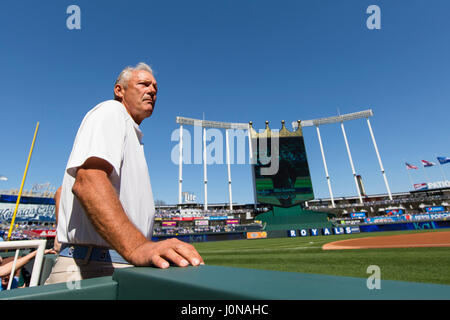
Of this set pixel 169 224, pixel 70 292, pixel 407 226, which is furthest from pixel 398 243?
pixel 169 224

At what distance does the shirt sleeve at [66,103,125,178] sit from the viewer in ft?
3.91

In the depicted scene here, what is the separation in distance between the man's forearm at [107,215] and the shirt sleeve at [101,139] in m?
0.12

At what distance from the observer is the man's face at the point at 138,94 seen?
6.24ft

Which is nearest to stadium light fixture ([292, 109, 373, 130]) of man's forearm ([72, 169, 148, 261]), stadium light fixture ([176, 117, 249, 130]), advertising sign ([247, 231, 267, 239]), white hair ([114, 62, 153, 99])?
stadium light fixture ([176, 117, 249, 130])

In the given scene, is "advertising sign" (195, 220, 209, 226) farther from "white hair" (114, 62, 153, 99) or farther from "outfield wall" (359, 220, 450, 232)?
"white hair" (114, 62, 153, 99)

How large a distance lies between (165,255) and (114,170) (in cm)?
59

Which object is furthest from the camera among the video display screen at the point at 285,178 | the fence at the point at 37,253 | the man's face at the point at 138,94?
the video display screen at the point at 285,178

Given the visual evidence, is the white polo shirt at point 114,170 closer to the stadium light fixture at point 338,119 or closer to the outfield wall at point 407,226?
the outfield wall at point 407,226

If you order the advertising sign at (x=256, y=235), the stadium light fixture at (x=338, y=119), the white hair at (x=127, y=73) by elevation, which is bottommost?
the advertising sign at (x=256, y=235)

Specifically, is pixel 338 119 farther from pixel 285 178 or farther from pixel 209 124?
pixel 209 124

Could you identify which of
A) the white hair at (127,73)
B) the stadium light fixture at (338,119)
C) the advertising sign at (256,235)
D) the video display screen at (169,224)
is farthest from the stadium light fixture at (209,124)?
the white hair at (127,73)

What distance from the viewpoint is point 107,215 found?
3.48 ft
